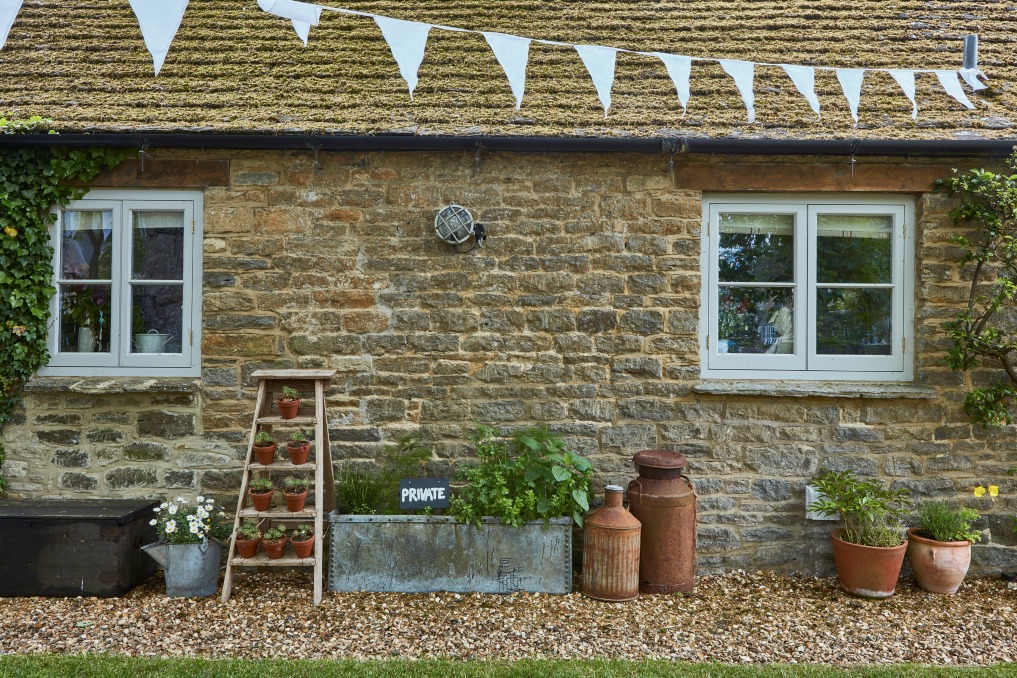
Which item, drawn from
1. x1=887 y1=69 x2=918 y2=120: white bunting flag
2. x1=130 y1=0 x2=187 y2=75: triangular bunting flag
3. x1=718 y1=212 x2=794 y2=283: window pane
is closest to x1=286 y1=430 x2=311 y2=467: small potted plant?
x1=130 y1=0 x2=187 y2=75: triangular bunting flag

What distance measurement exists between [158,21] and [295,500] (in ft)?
8.91

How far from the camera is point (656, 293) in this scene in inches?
197

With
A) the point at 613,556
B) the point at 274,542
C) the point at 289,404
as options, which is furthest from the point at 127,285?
the point at 613,556

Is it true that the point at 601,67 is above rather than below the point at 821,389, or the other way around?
above

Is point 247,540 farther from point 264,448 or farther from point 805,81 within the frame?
point 805,81

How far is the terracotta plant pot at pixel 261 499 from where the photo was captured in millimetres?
4480

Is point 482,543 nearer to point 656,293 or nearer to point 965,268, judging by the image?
point 656,293

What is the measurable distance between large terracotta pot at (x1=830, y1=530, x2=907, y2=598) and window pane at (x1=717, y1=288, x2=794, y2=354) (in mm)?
1355

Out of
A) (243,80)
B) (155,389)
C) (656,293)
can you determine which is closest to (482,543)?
(656,293)

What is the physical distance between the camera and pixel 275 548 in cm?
442

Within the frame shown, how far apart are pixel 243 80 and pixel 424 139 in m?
1.41

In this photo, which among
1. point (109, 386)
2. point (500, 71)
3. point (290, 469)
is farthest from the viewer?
point (500, 71)

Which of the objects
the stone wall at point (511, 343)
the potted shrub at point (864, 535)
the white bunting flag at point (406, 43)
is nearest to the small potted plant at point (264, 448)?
the stone wall at point (511, 343)

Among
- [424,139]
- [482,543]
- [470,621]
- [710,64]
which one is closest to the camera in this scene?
[470,621]
